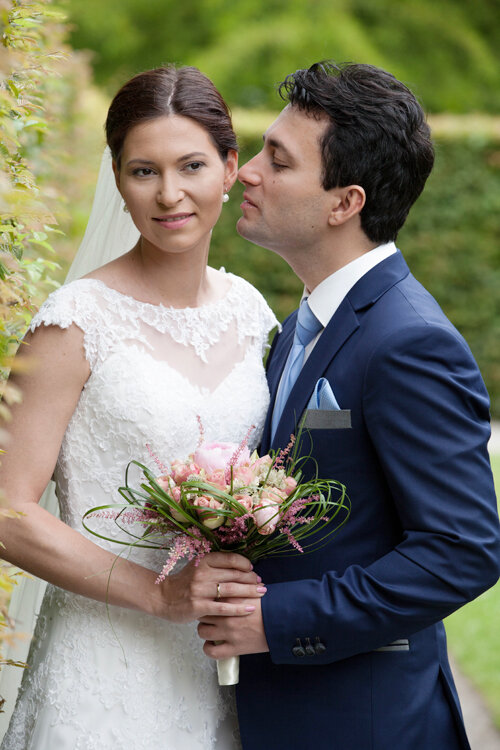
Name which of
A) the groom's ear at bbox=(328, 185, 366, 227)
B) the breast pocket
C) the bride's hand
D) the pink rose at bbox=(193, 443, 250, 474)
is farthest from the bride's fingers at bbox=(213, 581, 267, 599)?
the groom's ear at bbox=(328, 185, 366, 227)

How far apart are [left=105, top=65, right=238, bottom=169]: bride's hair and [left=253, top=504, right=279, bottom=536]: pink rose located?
3.95 ft

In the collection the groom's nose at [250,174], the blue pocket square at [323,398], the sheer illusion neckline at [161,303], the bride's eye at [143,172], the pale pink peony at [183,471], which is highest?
the groom's nose at [250,174]

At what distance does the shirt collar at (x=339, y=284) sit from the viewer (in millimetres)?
2816

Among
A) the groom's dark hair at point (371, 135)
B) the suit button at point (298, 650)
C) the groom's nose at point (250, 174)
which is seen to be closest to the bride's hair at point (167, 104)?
the groom's nose at point (250, 174)

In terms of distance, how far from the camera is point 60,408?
252 centimetres

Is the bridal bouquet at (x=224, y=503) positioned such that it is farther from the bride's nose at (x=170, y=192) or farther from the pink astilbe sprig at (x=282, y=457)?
the bride's nose at (x=170, y=192)

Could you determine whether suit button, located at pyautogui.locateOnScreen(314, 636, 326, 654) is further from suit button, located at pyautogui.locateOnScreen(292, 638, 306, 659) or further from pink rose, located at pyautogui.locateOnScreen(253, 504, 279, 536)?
pink rose, located at pyautogui.locateOnScreen(253, 504, 279, 536)

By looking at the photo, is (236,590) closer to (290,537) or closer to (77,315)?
(290,537)

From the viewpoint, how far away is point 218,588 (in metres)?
2.45

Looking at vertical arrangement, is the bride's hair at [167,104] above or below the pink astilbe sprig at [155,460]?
above

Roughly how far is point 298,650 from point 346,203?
1369mm

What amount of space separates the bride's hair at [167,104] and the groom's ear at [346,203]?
0.39 m

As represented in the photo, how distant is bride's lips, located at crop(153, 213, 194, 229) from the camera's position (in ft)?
8.96

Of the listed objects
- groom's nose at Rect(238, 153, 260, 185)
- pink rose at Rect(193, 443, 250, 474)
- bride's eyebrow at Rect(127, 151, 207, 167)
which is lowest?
pink rose at Rect(193, 443, 250, 474)
